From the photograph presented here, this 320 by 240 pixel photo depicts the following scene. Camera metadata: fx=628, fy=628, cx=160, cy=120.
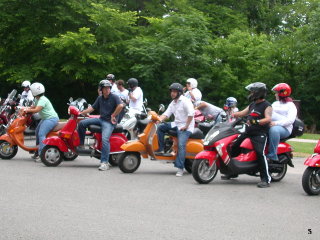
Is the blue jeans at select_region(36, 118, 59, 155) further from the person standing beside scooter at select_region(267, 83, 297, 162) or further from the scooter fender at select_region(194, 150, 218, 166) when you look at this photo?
the person standing beside scooter at select_region(267, 83, 297, 162)

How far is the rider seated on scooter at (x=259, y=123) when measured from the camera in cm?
1048

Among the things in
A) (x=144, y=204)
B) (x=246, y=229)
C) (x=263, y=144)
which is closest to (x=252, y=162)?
(x=263, y=144)

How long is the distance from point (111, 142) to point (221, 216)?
5232mm

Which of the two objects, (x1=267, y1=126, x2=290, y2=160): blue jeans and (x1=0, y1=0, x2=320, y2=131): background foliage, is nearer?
(x1=267, y1=126, x2=290, y2=160): blue jeans

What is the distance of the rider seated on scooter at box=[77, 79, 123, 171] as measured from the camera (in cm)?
1230

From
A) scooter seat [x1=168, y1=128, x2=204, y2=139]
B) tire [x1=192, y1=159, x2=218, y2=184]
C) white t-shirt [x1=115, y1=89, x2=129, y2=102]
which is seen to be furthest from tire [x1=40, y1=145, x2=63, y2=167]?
A: white t-shirt [x1=115, y1=89, x2=129, y2=102]

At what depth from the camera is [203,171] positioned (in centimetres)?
1058

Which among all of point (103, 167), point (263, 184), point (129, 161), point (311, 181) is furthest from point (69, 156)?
point (311, 181)

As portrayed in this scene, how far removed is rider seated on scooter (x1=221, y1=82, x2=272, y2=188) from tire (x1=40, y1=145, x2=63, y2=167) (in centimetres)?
398

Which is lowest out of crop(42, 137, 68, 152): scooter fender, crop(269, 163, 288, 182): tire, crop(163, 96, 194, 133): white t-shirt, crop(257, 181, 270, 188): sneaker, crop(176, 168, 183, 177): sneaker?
crop(176, 168, 183, 177): sneaker

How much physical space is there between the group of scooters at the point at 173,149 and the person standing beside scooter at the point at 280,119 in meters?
0.21

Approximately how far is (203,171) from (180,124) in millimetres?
1612

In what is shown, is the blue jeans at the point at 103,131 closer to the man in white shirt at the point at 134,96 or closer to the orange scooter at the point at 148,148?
the orange scooter at the point at 148,148

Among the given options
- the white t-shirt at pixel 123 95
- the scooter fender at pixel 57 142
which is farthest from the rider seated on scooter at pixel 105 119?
the white t-shirt at pixel 123 95
